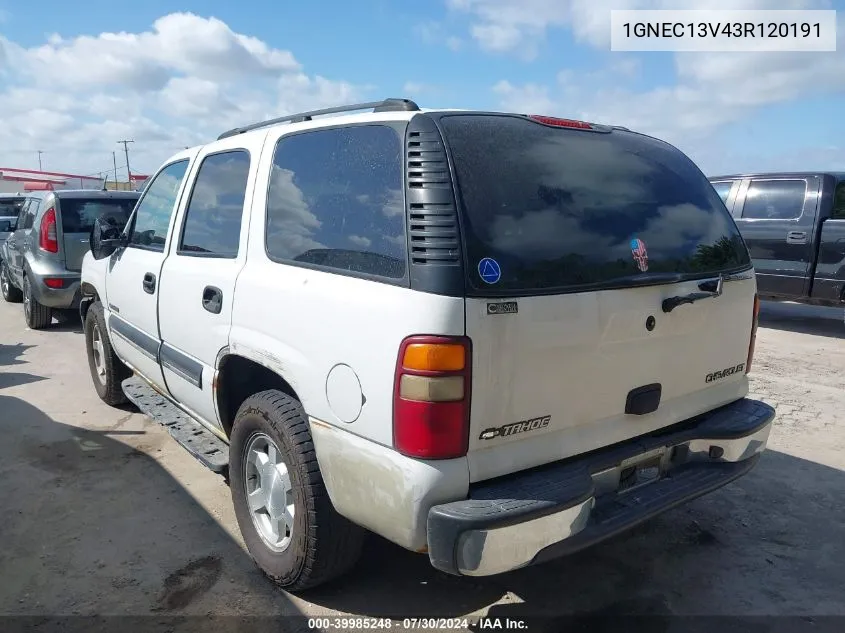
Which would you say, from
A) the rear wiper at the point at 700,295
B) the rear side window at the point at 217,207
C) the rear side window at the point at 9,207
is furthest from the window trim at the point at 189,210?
the rear side window at the point at 9,207

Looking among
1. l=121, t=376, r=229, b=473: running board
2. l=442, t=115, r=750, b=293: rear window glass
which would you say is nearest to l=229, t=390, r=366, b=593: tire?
l=121, t=376, r=229, b=473: running board

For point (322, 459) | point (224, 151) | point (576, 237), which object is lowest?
point (322, 459)

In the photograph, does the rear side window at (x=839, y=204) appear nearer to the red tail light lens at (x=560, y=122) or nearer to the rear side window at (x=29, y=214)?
the red tail light lens at (x=560, y=122)

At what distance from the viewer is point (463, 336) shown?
6.95ft

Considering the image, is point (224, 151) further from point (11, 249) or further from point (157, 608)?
point (11, 249)

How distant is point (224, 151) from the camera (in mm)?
3508

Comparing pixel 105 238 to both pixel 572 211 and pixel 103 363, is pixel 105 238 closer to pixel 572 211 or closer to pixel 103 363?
pixel 103 363

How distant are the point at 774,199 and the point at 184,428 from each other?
26.2 ft

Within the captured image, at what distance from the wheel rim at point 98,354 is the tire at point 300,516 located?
9.29ft

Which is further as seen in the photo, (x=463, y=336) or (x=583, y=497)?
(x=583, y=497)

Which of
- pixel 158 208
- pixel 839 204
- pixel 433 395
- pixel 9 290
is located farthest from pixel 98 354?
pixel 839 204

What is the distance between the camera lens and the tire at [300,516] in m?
2.60

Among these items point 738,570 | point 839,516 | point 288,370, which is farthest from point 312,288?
point 839,516

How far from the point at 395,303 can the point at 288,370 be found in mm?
669
